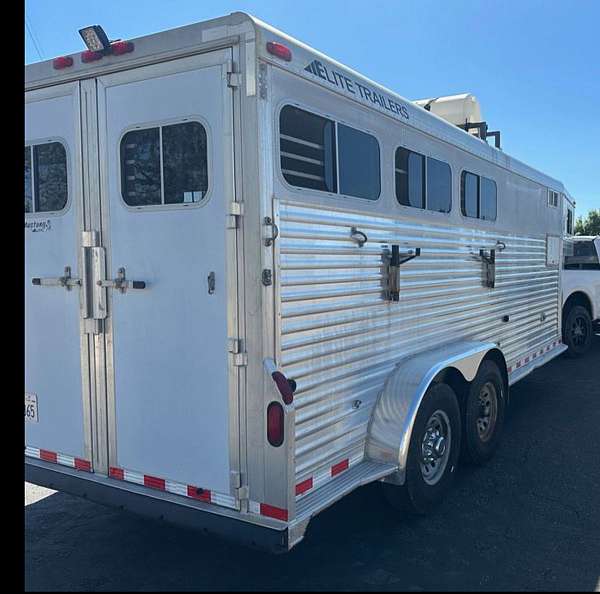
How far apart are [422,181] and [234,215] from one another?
1.91m

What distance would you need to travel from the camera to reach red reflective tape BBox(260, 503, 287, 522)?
2758mm

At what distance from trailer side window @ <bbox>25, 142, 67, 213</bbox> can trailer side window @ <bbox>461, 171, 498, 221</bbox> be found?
3.05 m

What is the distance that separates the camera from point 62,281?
3.39 meters

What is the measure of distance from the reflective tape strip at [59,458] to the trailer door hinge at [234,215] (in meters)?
1.60

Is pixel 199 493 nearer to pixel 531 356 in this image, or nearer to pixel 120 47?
pixel 120 47

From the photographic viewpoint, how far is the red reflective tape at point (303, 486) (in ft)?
9.56

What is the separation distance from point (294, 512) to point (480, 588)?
1.06 m

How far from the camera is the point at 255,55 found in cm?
271

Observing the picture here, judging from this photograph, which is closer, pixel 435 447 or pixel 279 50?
pixel 279 50

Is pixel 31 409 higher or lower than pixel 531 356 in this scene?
higher

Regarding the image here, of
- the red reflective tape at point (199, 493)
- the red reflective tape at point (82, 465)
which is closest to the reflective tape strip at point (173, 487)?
the red reflective tape at point (199, 493)

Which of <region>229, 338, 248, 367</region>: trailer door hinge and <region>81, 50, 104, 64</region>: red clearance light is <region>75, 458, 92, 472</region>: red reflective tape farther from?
<region>81, 50, 104, 64</region>: red clearance light

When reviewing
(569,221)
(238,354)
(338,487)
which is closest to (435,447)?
(338,487)

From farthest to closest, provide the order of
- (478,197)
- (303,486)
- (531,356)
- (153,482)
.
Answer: (531,356) → (478,197) → (153,482) → (303,486)
